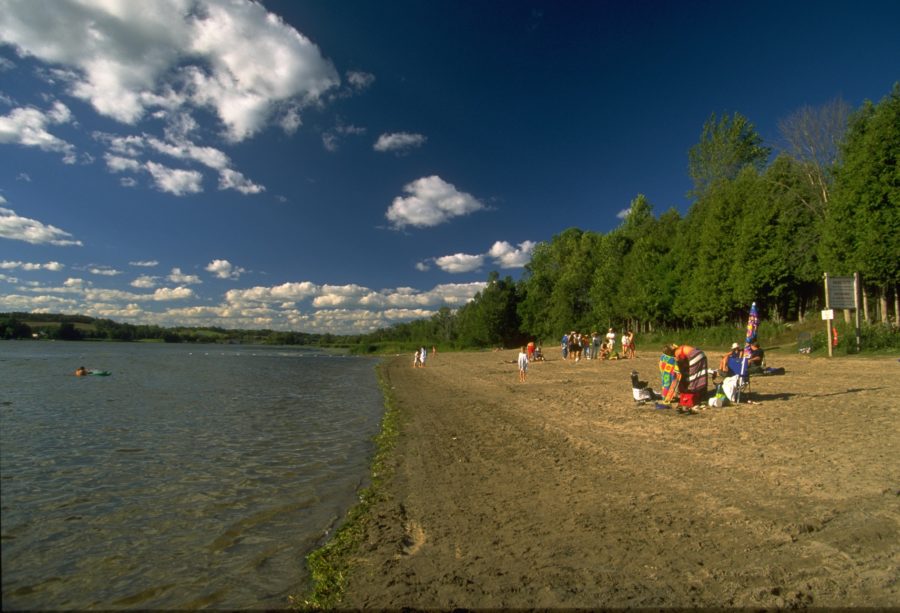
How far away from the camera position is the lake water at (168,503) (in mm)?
4988

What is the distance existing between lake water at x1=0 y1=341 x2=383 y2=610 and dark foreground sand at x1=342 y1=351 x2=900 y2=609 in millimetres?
1253

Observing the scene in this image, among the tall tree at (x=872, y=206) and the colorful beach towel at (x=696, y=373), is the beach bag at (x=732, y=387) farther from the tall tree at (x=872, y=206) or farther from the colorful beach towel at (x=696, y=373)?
the tall tree at (x=872, y=206)

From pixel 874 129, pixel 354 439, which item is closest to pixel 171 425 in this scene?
pixel 354 439

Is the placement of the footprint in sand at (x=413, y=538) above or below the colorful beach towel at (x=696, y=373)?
below

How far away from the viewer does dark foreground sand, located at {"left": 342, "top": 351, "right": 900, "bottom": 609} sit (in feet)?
14.0

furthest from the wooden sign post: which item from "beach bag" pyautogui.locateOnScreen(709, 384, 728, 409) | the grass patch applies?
the grass patch

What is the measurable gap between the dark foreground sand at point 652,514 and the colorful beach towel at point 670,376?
980 mm

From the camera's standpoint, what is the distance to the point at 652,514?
5.96 m

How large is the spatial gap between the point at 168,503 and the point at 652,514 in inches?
292

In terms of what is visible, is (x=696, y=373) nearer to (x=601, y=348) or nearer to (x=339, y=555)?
(x=339, y=555)

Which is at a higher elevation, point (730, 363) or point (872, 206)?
point (872, 206)

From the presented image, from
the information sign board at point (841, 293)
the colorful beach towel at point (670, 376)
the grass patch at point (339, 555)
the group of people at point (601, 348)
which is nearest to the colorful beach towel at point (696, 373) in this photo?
the colorful beach towel at point (670, 376)

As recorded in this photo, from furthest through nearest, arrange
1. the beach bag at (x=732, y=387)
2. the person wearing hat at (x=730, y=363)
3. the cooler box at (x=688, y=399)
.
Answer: the person wearing hat at (x=730, y=363) < the beach bag at (x=732, y=387) < the cooler box at (x=688, y=399)

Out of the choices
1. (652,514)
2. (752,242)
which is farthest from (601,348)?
(652,514)
